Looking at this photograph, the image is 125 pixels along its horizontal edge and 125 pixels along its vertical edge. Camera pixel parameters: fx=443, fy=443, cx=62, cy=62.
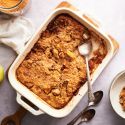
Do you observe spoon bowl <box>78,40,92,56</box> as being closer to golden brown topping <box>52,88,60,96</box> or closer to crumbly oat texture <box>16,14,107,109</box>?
crumbly oat texture <box>16,14,107,109</box>

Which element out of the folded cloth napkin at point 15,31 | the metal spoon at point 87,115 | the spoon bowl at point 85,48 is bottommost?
the metal spoon at point 87,115

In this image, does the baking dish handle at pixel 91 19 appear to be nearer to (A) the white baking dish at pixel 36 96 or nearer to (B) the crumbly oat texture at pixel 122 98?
(A) the white baking dish at pixel 36 96

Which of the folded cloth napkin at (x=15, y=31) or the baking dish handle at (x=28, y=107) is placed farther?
the folded cloth napkin at (x=15, y=31)

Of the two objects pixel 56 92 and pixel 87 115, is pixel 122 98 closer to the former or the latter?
pixel 87 115

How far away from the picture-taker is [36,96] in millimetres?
1471

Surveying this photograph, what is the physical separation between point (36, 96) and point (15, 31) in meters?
A: 0.25

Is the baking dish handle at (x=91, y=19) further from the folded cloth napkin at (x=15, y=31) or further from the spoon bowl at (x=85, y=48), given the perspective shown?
the folded cloth napkin at (x=15, y=31)

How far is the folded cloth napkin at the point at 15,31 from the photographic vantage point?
155 centimetres

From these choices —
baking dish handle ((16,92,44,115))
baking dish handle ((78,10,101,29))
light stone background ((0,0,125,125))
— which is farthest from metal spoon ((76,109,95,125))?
baking dish handle ((78,10,101,29))

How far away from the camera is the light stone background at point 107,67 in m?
1.54

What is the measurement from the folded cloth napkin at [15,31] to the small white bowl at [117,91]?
0.34 metres

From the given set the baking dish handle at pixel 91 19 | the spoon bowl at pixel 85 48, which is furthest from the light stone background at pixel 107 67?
the spoon bowl at pixel 85 48

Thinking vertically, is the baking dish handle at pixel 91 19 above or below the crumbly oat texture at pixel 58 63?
above

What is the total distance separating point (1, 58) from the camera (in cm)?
158
